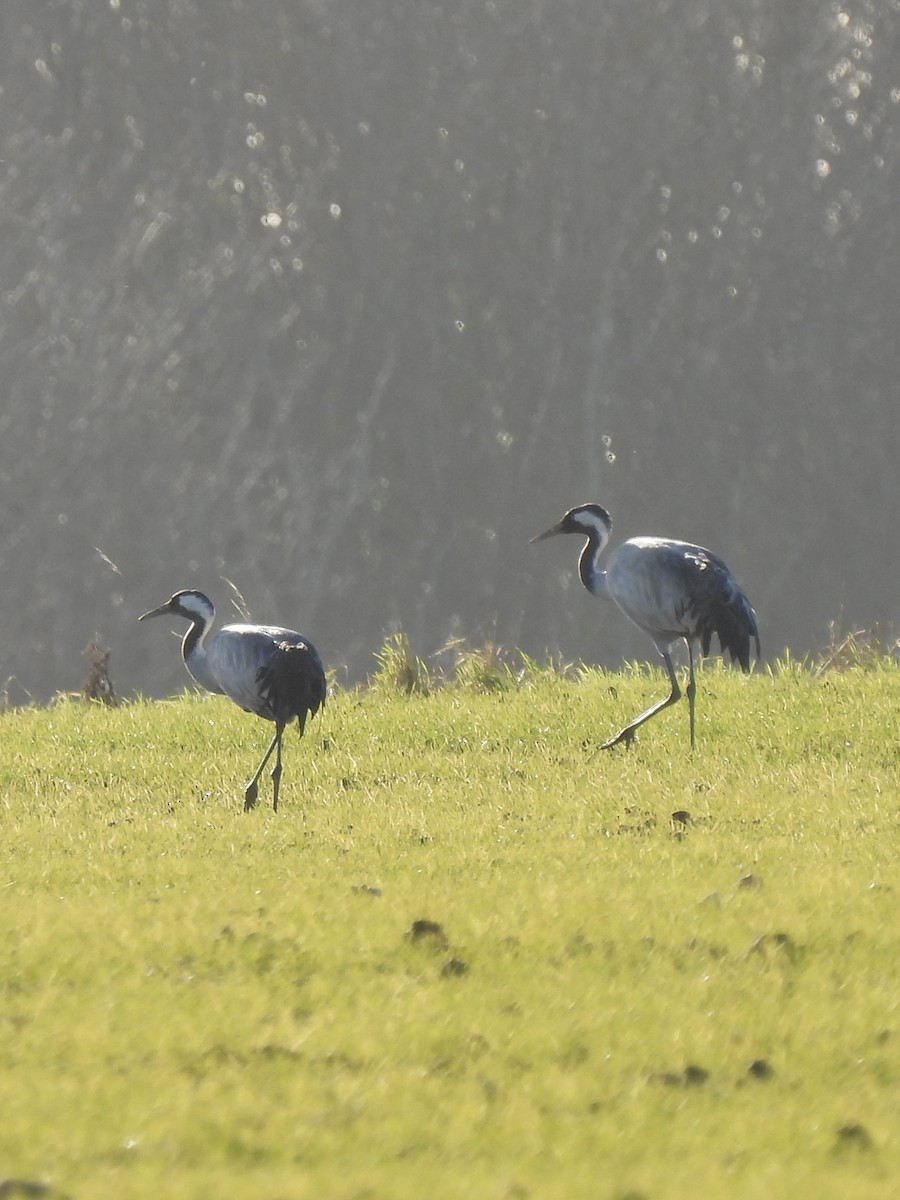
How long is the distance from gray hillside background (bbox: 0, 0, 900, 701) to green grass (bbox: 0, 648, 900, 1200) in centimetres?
4452

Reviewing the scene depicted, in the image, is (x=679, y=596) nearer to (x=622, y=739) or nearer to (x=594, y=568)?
(x=622, y=739)

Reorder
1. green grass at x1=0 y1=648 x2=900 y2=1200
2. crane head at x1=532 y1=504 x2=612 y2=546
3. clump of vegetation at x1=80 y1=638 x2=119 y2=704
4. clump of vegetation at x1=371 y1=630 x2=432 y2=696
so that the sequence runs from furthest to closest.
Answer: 1. clump of vegetation at x1=80 y1=638 x2=119 y2=704
2. clump of vegetation at x1=371 y1=630 x2=432 y2=696
3. crane head at x1=532 y1=504 x2=612 y2=546
4. green grass at x1=0 y1=648 x2=900 y2=1200

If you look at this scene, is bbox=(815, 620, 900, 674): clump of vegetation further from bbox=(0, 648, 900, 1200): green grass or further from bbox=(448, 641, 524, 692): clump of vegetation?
bbox=(0, 648, 900, 1200): green grass

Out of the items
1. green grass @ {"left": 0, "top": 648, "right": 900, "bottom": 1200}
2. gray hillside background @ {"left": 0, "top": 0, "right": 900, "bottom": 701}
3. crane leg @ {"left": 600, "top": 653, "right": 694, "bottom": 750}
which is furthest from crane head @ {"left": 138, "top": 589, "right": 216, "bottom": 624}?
gray hillside background @ {"left": 0, "top": 0, "right": 900, "bottom": 701}

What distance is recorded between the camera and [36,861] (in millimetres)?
10344

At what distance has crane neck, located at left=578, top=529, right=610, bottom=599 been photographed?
1592 centimetres

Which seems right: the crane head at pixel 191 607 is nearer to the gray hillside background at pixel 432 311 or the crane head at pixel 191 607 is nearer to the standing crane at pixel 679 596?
the standing crane at pixel 679 596

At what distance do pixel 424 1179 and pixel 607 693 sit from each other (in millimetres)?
11458

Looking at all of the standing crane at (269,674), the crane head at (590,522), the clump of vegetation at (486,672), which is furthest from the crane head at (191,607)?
the clump of vegetation at (486,672)

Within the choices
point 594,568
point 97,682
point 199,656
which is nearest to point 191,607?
point 199,656

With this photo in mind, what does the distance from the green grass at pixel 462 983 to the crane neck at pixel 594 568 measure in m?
2.61

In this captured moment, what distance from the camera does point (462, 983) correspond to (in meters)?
7.58

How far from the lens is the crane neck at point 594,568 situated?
15916 mm

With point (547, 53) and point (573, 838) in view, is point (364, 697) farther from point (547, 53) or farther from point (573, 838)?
point (547, 53)
